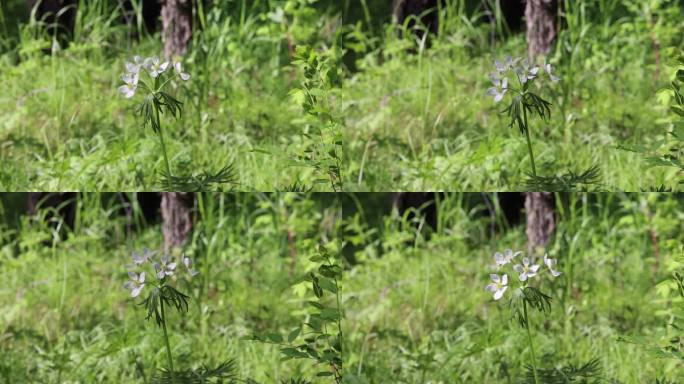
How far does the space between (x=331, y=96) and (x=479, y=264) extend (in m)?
0.76

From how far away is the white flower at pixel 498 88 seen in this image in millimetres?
3191

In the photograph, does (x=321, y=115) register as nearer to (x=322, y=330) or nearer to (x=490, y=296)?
(x=322, y=330)

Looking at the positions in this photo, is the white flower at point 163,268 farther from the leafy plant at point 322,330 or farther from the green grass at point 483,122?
the green grass at point 483,122

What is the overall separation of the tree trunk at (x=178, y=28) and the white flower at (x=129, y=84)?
237 mm

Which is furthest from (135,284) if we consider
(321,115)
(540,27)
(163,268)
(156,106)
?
(540,27)

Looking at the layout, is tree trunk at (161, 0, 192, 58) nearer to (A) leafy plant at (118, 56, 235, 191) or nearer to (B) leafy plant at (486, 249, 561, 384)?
(A) leafy plant at (118, 56, 235, 191)

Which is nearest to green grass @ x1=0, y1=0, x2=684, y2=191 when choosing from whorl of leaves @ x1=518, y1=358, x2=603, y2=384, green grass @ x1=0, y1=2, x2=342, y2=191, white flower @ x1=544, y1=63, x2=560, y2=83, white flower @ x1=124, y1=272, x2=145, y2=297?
green grass @ x1=0, y1=2, x2=342, y2=191

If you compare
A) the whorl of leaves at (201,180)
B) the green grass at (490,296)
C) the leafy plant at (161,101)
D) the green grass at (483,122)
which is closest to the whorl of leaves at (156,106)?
the leafy plant at (161,101)

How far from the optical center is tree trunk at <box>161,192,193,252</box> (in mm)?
3494

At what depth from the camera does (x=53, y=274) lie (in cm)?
360

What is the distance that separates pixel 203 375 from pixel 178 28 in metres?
1.13

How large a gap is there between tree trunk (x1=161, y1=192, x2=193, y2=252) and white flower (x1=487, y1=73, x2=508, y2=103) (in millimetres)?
1049

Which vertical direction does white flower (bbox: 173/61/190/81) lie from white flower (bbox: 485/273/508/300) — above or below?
above

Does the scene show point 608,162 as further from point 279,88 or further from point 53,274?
point 53,274
